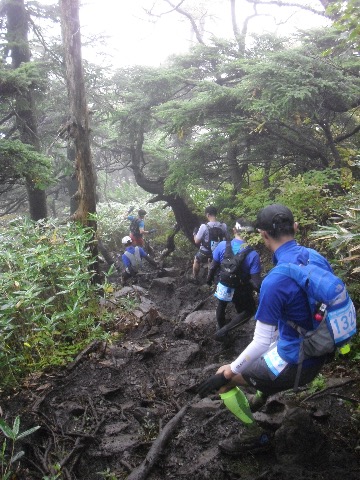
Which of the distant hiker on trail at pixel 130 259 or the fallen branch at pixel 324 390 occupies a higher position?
the distant hiker on trail at pixel 130 259

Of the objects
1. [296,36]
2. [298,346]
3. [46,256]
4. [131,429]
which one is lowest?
[131,429]

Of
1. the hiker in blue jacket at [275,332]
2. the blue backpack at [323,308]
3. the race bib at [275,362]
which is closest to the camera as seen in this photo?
the blue backpack at [323,308]

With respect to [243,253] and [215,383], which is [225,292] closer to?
[243,253]

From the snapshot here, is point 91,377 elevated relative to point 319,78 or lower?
lower

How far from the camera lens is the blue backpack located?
2.65 metres

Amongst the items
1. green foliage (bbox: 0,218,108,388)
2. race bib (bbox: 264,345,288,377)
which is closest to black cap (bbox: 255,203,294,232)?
race bib (bbox: 264,345,288,377)

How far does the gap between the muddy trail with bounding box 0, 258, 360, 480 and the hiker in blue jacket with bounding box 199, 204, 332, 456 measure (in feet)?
1.18

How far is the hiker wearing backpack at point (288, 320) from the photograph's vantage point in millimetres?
2684

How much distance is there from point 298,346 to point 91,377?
3.20 metres

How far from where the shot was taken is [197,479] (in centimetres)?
312

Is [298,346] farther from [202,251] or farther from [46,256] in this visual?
[202,251]

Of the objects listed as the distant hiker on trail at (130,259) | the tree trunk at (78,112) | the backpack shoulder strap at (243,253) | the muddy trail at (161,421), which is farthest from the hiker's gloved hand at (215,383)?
the distant hiker on trail at (130,259)

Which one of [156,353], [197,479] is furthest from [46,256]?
[197,479]

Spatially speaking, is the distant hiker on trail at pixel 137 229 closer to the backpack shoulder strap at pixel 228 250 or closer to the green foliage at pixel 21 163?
the green foliage at pixel 21 163
